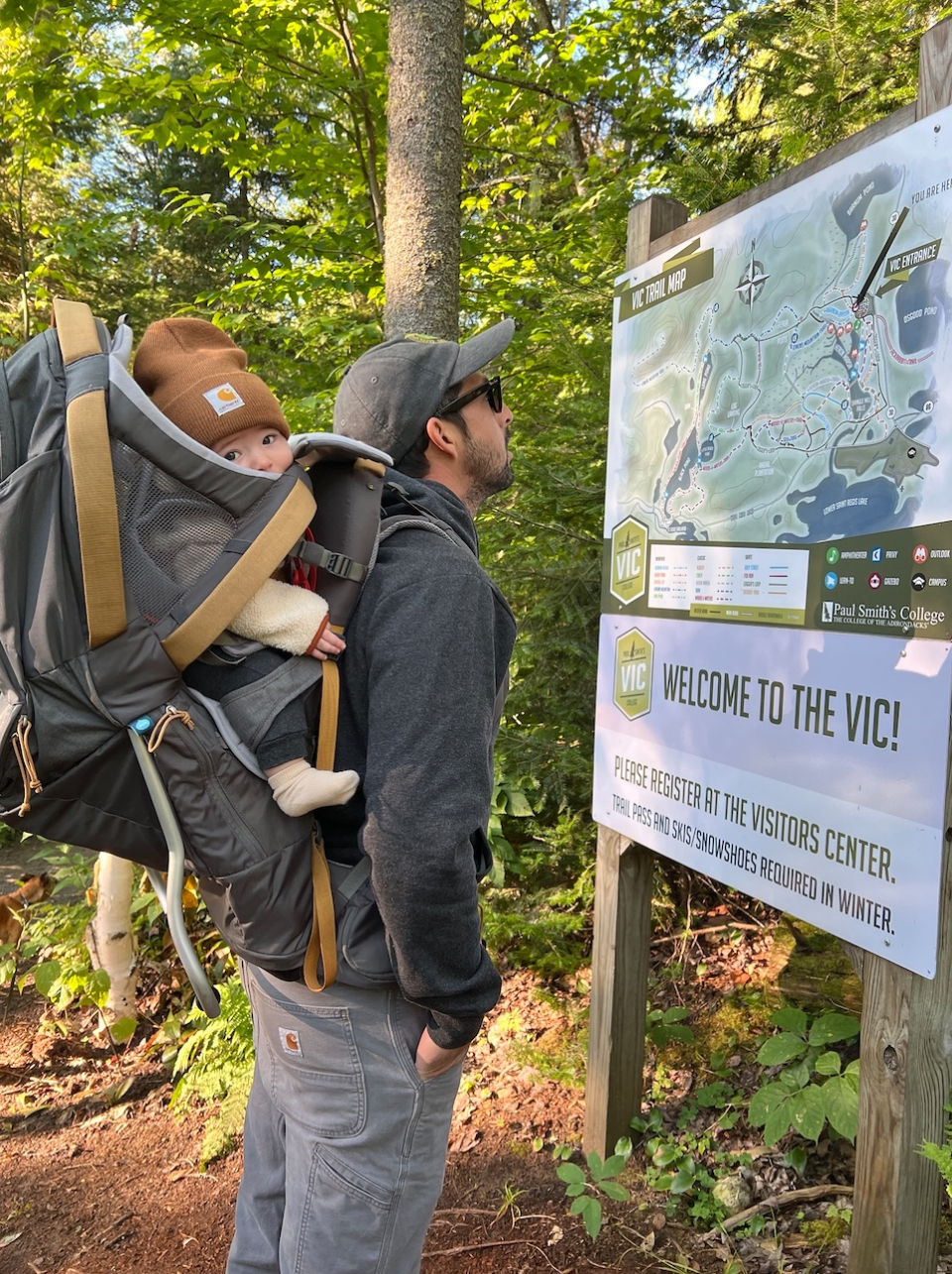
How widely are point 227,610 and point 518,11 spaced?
6669mm

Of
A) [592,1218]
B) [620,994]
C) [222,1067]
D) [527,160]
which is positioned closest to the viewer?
[592,1218]

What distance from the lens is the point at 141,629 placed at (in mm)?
1361

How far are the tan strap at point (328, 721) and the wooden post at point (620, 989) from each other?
75.4 inches

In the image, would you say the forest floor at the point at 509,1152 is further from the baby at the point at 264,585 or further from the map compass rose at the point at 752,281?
the map compass rose at the point at 752,281

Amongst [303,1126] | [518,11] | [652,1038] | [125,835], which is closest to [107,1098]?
[652,1038]

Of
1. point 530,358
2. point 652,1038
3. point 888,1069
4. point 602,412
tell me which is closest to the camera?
point 888,1069

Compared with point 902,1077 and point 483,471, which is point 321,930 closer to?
point 483,471

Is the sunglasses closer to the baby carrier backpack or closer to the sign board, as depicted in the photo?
the baby carrier backpack

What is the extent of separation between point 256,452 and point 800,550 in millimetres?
1412

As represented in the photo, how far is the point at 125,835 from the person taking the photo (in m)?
1.51

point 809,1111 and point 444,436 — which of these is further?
point 809,1111

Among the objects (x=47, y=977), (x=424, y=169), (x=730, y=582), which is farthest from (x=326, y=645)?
(x=47, y=977)

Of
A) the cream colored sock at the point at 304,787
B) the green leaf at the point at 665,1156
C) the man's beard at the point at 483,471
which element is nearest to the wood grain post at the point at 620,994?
the green leaf at the point at 665,1156

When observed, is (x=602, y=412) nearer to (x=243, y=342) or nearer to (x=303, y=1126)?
(x=303, y=1126)
